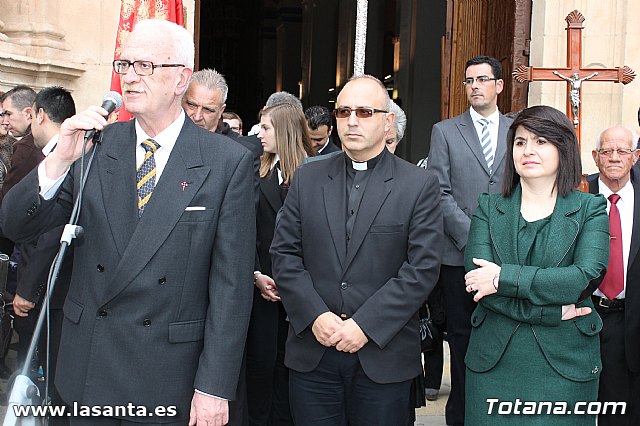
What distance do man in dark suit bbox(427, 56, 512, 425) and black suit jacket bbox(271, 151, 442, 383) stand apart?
1.28 meters

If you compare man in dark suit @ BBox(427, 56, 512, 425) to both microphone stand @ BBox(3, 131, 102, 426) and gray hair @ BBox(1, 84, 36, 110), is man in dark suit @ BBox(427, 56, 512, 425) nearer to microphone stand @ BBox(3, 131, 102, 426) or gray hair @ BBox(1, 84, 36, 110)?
microphone stand @ BBox(3, 131, 102, 426)

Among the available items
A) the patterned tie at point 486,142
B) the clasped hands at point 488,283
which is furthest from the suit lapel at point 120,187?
the patterned tie at point 486,142

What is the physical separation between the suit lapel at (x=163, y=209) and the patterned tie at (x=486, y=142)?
251 centimetres

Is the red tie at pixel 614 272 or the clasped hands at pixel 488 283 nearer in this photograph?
the clasped hands at pixel 488 283

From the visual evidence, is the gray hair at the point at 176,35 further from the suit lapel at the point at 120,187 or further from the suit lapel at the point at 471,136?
the suit lapel at the point at 471,136

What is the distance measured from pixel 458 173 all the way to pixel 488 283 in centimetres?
178

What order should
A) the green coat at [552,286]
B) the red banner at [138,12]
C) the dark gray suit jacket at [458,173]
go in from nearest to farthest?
the green coat at [552,286] → the dark gray suit jacket at [458,173] → the red banner at [138,12]

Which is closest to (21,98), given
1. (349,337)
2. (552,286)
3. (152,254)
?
(152,254)

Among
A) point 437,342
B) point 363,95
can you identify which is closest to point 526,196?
point 363,95

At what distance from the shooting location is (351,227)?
367cm

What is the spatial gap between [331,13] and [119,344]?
19308mm

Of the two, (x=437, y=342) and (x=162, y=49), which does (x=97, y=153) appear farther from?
(x=437, y=342)

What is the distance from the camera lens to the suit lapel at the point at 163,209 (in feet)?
9.70

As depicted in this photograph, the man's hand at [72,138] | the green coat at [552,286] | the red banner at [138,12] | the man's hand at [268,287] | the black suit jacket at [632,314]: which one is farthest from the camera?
the red banner at [138,12]
